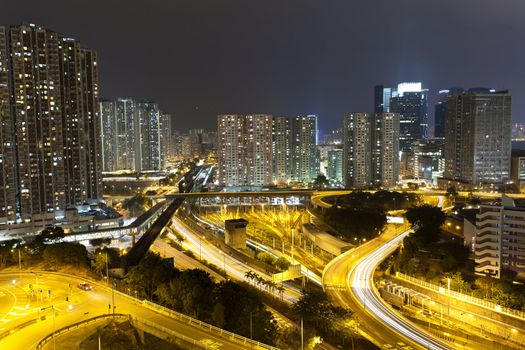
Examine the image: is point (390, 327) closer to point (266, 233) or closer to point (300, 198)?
point (266, 233)

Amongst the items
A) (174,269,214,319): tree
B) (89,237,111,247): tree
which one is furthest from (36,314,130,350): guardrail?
(89,237,111,247): tree

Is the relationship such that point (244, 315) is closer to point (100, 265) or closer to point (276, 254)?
point (100, 265)

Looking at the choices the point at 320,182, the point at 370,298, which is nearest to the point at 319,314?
the point at 370,298

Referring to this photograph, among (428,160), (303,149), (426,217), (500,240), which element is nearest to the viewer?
(500,240)

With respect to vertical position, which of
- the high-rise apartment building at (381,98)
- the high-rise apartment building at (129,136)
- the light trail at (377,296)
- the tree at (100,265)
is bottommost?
the light trail at (377,296)

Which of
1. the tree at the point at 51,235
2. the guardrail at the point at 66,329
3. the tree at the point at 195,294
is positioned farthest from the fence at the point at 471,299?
the tree at the point at 51,235

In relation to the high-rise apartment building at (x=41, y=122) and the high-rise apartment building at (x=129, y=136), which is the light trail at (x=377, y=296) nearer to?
the high-rise apartment building at (x=41, y=122)
